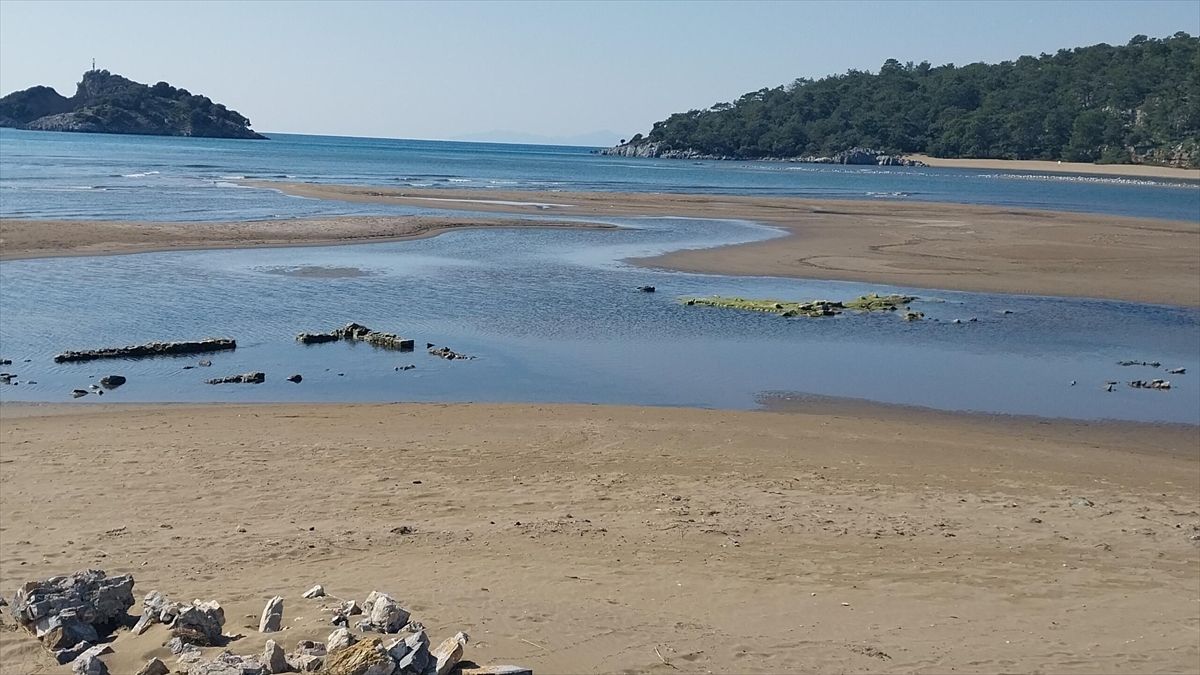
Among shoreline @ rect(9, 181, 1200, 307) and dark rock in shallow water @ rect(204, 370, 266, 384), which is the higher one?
shoreline @ rect(9, 181, 1200, 307)

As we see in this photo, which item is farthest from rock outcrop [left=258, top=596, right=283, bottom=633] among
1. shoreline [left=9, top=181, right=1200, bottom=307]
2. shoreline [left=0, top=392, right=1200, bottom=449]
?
shoreline [left=9, top=181, right=1200, bottom=307]

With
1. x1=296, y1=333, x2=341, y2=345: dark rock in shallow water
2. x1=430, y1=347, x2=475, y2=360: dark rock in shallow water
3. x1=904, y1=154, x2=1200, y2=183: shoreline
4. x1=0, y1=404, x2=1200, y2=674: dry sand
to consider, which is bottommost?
x1=0, y1=404, x2=1200, y2=674: dry sand

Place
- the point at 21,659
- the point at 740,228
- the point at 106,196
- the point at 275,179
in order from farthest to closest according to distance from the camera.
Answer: the point at 275,179, the point at 106,196, the point at 740,228, the point at 21,659

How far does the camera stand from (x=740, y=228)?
4803 centimetres

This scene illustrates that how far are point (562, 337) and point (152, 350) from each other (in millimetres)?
7918

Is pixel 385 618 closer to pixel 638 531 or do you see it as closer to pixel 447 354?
pixel 638 531

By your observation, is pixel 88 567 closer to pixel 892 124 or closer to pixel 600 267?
pixel 600 267

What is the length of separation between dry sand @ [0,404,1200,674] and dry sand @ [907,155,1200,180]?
131 m

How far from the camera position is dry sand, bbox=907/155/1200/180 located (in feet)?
430

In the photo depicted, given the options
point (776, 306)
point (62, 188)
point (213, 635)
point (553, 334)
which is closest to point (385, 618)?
point (213, 635)

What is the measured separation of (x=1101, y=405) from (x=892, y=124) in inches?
7127

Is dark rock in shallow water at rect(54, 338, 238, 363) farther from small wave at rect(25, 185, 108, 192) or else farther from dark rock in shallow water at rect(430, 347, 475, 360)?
small wave at rect(25, 185, 108, 192)

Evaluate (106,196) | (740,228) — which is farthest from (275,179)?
(740,228)

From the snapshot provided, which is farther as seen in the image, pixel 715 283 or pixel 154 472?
pixel 715 283
